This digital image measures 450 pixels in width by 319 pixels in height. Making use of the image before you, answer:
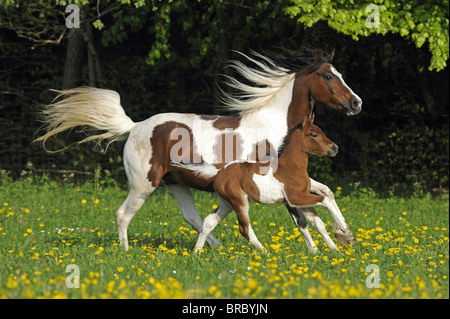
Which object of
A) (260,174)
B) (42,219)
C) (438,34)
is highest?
(438,34)

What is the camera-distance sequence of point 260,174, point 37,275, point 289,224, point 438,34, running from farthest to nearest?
1. point 438,34
2. point 289,224
3. point 260,174
4. point 37,275

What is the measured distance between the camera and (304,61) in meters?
7.19

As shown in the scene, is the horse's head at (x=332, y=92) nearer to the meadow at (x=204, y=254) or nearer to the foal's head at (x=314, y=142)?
the foal's head at (x=314, y=142)

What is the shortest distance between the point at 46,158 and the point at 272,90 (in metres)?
6.91

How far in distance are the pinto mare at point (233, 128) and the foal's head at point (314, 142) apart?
14.5 inches

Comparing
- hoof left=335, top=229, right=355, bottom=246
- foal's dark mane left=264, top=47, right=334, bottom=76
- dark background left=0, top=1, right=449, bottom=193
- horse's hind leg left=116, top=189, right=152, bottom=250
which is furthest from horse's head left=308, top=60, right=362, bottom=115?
dark background left=0, top=1, right=449, bottom=193

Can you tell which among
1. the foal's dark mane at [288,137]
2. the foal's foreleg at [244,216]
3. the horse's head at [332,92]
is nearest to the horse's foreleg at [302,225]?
the foal's foreleg at [244,216]

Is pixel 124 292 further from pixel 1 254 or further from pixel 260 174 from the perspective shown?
pixel 1 254

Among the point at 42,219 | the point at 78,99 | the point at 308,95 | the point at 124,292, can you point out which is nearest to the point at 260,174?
the point at 308,95

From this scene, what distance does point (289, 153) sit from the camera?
21.3 feet

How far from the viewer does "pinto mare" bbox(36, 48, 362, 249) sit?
6.88 m

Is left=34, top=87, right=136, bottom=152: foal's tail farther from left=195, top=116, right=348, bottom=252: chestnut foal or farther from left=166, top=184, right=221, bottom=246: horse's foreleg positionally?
left=195, top=116, right=348, bottom=252: chestnut foal

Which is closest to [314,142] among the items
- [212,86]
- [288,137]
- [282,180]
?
[288,137]

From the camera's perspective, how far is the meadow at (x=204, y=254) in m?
4.90
